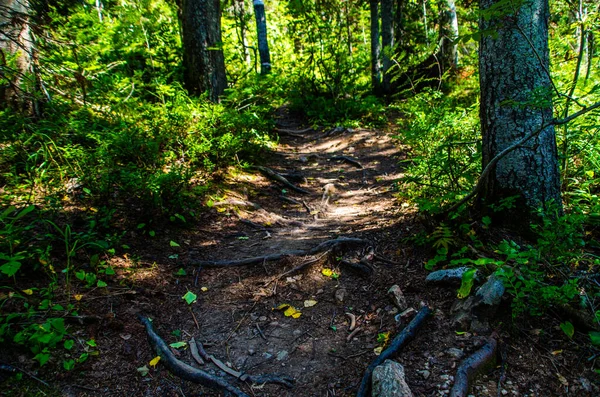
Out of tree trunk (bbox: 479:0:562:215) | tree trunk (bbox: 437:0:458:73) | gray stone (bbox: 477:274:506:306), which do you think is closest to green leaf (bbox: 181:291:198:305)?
gray stone (bbox: 477:274:506:306)

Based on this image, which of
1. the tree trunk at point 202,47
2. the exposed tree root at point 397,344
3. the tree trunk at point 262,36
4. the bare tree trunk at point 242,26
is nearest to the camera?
the exposed tree root at point 397,344

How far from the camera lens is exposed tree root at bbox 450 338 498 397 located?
2.22 meters

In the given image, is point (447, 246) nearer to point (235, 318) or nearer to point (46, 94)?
point (235, 318)

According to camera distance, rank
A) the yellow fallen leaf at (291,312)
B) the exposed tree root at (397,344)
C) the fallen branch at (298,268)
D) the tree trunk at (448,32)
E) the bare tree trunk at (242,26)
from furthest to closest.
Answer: the tree trunk at (448,32)
the bare tree trunk at (242,26)
the fallen branch at (298,268)
the yellow fallen leaf at (291,312)
the exposed tree root at (397,344)

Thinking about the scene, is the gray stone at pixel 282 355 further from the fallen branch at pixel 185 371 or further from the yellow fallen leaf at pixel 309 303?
the yellow fallen leaf at pixel 309 303

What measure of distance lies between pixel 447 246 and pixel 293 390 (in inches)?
75.5

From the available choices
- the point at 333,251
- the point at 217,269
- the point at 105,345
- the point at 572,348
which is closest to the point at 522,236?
the point at 572,348

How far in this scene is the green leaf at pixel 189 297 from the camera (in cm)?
362

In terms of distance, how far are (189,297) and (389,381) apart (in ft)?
7.29

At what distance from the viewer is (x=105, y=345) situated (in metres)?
2.85

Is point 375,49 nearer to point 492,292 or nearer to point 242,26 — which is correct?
point 242,26

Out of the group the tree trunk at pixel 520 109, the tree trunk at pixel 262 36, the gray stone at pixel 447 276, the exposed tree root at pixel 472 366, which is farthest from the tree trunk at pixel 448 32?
the exposed tree root at pixel 472 366

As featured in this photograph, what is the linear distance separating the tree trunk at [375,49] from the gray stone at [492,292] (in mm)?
11124

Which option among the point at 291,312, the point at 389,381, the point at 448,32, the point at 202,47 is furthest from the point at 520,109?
the point at 448,32
